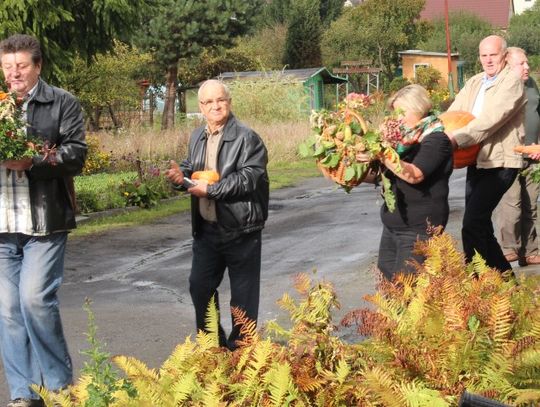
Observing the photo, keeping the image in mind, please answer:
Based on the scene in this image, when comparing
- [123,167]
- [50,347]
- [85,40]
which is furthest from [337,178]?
[123,167]

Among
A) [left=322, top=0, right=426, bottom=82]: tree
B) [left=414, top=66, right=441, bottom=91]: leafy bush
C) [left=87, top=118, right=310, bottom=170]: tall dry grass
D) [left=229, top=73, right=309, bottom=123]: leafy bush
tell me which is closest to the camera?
[left=87, top=118, right=310, bottom=170]: tall dry grass

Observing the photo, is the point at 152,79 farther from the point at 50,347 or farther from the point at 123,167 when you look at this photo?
the point at 50,347

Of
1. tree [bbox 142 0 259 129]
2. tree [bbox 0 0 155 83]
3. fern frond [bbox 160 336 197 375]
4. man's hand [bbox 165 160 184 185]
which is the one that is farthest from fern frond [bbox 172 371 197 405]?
tree [bbox 142 0 259 129]

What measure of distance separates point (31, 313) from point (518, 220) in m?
6.00


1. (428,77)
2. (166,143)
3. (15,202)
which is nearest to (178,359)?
(15,202)

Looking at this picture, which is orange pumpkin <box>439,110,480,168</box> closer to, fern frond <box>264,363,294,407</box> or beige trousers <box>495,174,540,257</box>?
beige trousers <box>495,174,540,257</box>

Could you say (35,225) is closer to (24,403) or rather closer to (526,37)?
(24,403)

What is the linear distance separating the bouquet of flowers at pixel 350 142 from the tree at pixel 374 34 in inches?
2733

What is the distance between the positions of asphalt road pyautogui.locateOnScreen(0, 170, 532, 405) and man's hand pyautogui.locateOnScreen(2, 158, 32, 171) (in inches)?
64.1

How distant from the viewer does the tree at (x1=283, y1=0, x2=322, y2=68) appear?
75062 mm

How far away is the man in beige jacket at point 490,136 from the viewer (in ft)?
25.8

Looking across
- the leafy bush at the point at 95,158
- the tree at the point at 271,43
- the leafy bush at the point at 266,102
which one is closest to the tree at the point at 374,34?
the tree at the point at 271,43

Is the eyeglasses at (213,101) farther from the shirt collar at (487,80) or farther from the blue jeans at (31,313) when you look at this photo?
the shirt collar at (487,80)

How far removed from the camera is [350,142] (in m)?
6.05
